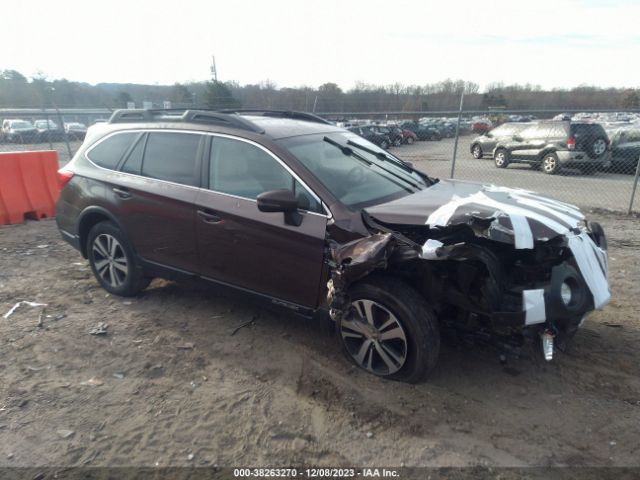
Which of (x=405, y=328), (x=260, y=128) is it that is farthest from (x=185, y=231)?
(x=405, y=328)

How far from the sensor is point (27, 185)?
7531mm

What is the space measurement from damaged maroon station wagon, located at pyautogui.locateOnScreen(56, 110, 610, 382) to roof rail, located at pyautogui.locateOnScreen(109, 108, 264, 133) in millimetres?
16

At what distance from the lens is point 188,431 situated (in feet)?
9.00

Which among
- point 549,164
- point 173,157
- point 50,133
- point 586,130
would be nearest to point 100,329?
point 173,157

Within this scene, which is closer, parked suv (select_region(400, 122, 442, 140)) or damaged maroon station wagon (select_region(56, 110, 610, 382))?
damaged maroon station wagon (select_region(56, 110, 610, 382))

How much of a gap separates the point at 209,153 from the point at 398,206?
5.55 ft

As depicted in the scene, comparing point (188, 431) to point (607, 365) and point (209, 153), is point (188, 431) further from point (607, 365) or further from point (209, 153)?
point (607, 365)

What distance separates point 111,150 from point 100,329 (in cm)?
179

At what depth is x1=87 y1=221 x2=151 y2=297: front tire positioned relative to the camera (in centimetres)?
443

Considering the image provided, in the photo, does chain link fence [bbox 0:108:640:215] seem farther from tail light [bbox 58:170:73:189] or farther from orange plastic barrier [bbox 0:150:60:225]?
tail light [bbox 58:170:73:189]

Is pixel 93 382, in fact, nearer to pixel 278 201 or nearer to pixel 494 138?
pixel 278 201

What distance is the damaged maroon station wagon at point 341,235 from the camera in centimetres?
283

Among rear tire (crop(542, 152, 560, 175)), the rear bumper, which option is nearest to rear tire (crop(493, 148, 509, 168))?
rear tire (crop(542, 152, 560, 175))

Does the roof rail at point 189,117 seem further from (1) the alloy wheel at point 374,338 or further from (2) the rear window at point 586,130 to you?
(2) the rear window at point 586,130
